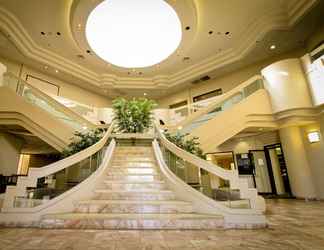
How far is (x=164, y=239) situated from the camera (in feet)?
7.79

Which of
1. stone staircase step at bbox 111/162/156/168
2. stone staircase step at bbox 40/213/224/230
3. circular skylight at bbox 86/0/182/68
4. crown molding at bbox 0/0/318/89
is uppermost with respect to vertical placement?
circular skylight at bbox 86/0/182/68

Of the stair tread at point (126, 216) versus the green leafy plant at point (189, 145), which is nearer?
the stair tread at point (126, 216)

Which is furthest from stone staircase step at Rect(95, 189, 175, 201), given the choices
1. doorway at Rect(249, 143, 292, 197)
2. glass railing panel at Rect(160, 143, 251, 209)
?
doorway at Rect(249, 143, 292, 197)

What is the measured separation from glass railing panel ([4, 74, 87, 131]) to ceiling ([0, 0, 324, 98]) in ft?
8.37

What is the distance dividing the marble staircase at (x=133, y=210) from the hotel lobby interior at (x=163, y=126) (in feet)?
0.07

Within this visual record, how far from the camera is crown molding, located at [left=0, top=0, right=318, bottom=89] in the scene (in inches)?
280

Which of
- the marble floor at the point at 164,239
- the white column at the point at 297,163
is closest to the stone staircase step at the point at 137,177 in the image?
the marble floor at the point at 164,239

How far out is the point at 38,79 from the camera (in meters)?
10.2

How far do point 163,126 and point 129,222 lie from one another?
6096mm

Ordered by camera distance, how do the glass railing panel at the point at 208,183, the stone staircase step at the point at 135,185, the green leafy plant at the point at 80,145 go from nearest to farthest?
1. the glass railing panel at the point at 208,183
2. the stone staircase step at the point at 135,185
3. the green leafy plant at the point at 80,145

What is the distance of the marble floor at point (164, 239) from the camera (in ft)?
7.03

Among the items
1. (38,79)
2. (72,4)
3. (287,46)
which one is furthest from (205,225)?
(38,79)

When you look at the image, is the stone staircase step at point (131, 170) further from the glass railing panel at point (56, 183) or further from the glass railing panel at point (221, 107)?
the glass railing panel at point (221, 107)

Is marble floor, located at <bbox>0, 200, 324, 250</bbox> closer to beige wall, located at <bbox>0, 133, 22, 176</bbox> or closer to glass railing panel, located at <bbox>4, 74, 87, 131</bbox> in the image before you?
glass railing panel, located at <bbox>4, 74, 87, 131</bbox>
